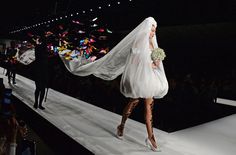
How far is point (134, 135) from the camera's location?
413cm

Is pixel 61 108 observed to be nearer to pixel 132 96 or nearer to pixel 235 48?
pixel 132 96

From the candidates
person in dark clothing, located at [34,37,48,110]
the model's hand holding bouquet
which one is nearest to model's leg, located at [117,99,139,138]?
the model's hand holding bouquet

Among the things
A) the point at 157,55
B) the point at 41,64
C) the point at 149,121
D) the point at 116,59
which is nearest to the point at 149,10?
the point at 41,64

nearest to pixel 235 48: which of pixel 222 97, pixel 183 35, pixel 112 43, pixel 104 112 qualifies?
pixel 183 35

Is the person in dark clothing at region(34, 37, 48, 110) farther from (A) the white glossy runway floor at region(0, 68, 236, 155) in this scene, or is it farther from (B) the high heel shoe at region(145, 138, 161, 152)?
(B) the high heel shoe at region(145, 138, 161, 152)

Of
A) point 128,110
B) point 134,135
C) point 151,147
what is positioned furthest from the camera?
point 134,135

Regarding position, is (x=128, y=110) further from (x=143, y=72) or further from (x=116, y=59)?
(x=116, y=59)

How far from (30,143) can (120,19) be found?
6726 millimetres

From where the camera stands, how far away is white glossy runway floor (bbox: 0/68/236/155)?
3535 mm

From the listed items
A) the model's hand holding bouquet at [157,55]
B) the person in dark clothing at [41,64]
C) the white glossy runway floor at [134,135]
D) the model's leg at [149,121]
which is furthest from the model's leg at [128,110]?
the person in dark clothing at [41,64]

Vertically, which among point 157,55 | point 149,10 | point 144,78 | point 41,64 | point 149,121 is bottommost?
point 149,121

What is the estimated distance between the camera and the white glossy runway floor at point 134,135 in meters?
3.54

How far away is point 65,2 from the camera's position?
38.0ft

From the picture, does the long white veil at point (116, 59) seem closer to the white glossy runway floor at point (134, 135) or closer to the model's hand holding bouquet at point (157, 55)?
the model's hand holding bouquet at point (157, 55)
